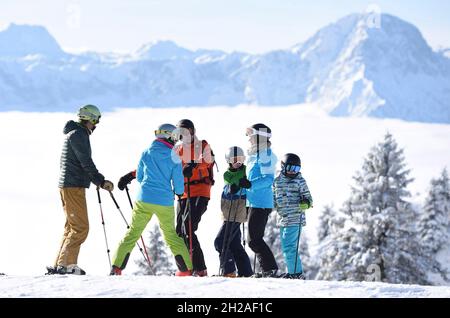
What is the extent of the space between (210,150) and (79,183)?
75.4 inches

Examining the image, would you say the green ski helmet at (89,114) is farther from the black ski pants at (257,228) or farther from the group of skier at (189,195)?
the black ski pants at (257,228)

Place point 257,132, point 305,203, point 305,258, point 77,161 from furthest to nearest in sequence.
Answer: point 305,258 → point 305,203 → point 257,132 → point 77,161

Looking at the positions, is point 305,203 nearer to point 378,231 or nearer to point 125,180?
point 125,180

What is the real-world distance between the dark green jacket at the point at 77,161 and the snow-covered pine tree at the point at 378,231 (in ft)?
53.8

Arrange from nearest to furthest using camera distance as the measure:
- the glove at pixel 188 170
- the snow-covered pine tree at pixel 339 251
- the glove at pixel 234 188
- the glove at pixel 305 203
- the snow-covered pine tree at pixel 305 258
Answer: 1. the glove at pixel 188 170
2. the glove at pixel 234 188
3. the glove at pixel 305 203
4. the snow-covered pine tree at pixel 339 251
5. the snow-covered pine tree at pixel 305 258

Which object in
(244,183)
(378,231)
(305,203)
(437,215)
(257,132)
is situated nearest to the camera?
(244,183)

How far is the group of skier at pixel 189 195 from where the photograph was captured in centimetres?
959

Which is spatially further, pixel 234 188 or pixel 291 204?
pixel 291 204

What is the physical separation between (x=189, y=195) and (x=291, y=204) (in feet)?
5.02

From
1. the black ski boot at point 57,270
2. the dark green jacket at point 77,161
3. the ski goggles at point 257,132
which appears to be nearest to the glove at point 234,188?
the ski goggles at point 257,132

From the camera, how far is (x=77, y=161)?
9.86 m

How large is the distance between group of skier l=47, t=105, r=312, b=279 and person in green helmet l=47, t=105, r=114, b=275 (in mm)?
14

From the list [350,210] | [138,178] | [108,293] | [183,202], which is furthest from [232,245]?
[350,210]

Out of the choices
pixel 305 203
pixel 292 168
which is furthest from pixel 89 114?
pixel 305 203
